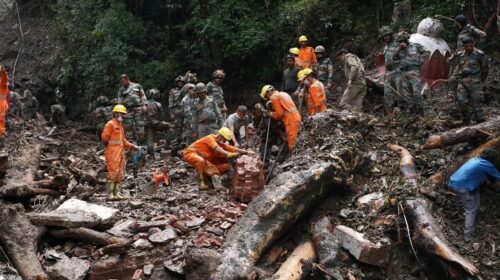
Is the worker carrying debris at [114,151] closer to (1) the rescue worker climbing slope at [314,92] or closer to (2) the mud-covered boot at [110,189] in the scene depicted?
(2) the mud-covered boot at [110,189]

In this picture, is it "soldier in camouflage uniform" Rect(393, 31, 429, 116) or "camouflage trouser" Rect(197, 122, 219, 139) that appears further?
"camouflage trouser" Rect(197, 122, 219, 139)

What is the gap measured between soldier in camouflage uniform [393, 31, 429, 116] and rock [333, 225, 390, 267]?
11.3ft

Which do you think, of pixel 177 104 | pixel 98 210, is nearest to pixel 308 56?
pixel 177 104

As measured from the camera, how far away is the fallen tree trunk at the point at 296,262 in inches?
205

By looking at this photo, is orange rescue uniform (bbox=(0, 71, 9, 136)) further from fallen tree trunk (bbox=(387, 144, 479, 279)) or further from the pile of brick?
fallen tree trunk (bbox=(387, 144, 479, 279))

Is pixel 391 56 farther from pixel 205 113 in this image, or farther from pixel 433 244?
pixel 433 244

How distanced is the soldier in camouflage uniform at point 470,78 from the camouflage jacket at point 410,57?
0.96m

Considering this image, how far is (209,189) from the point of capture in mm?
7930

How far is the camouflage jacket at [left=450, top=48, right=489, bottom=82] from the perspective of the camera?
23.6ft

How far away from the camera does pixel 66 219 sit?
6262mm

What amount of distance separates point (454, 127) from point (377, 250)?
2.94 meters

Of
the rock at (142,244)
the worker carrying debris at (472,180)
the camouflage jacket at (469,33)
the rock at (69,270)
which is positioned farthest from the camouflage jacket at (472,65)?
the rock at (69,270)

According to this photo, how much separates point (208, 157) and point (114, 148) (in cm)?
145

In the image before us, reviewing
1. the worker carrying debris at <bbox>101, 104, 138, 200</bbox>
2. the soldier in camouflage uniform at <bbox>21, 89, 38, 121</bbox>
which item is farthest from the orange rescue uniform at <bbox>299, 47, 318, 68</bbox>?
the soldier in camouflage uniform at <bbox>21, 89, 38, 121</bbox>
